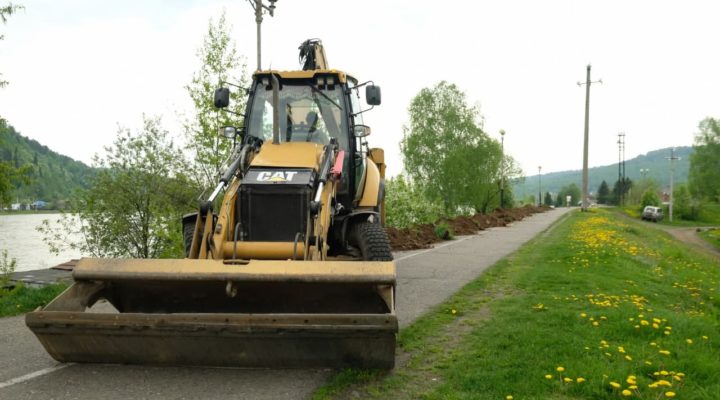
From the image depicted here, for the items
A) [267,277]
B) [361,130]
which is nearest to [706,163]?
[361,130]

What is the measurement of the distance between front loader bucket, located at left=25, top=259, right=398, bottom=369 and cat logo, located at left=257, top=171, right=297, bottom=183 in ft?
4.70

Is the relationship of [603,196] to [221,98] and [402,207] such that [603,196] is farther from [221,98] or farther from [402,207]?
[221,98]

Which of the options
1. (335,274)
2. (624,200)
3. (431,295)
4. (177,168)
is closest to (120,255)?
(177,168)

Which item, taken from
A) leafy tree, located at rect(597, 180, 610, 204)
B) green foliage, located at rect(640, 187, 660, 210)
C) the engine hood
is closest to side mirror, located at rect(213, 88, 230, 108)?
the engine hood

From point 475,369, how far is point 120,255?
9788 millimetres

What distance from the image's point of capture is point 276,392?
458 cm

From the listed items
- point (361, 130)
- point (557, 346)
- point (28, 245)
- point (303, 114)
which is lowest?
point (28, 245)

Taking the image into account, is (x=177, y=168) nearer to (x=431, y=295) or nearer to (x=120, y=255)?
(x=120, y=255)

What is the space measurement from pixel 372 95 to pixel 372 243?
1995 millimetres

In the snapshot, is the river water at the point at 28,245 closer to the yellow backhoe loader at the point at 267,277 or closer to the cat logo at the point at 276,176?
the yellow backhoe loader at the point at 267,277

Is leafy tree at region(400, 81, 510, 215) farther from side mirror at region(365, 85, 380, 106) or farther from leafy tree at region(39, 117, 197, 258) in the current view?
side mirror at region(365, 85, 380, 106)

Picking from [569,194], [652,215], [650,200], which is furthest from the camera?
[569,194]

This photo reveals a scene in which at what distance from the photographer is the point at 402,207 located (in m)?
26.9

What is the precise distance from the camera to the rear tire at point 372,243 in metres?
6.96
